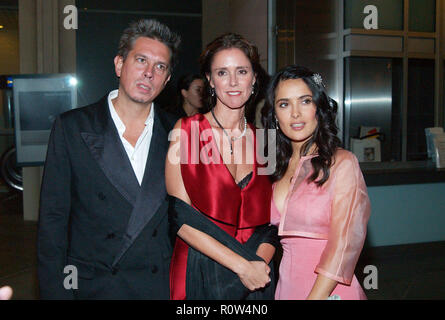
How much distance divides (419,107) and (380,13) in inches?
70.6

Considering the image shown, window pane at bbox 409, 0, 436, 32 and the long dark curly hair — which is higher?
window pane at bbox 409, 0, 436, 32

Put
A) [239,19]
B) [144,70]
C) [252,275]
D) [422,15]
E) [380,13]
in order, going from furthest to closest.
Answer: [239,19] → [422,15] → [380,13] → [144,70] → [252,275]

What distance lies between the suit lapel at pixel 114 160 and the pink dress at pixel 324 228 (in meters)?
0.59

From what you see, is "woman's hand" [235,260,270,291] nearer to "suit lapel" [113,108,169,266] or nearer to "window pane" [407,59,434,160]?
"suit lapel" [113,108,169,266]

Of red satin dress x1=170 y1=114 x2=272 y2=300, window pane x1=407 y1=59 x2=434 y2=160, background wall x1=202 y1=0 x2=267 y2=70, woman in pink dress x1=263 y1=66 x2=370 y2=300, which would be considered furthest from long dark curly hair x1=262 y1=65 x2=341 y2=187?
window pane x1=407 y1=59 x2=434 y2=160

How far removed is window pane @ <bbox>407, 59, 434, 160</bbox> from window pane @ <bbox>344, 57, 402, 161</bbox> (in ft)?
1.40

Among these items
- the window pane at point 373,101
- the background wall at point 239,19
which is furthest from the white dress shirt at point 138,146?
the background wall at point 239,19

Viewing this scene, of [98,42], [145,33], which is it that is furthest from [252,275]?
[98,42]

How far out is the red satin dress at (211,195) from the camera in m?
1.75

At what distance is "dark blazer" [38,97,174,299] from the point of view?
166 cm

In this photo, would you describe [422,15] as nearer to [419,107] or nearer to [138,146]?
[419,107]

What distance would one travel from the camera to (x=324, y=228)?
1.71 m

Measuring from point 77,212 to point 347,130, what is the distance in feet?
16.7

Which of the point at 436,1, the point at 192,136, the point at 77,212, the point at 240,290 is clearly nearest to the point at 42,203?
the point at 77,212
